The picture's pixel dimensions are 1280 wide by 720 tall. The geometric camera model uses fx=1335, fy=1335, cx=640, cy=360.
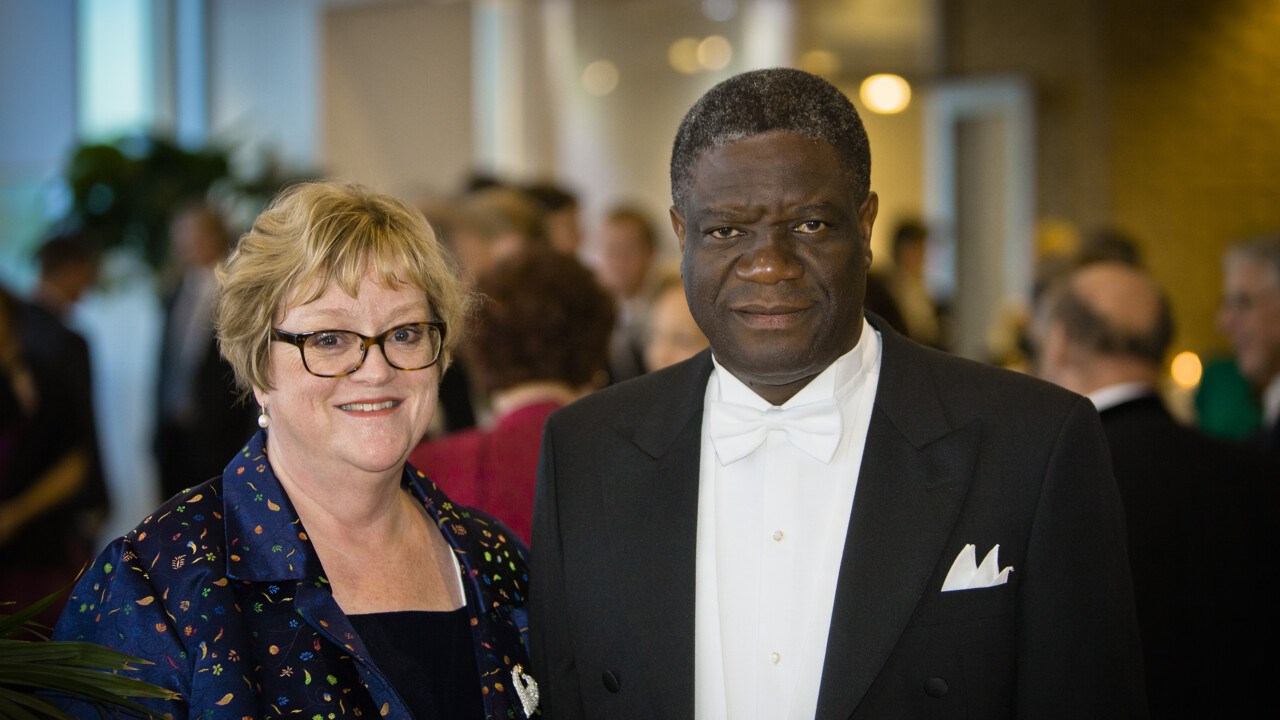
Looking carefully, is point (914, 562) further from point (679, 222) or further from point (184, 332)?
point (184, 332)

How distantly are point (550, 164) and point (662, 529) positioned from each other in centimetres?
854

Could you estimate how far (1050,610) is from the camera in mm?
1826

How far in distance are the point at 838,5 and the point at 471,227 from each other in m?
6.21

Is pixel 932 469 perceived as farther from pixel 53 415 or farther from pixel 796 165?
pixel 53 415

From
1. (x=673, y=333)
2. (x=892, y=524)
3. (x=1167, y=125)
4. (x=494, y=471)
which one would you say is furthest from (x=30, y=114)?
(x=892, y=524)

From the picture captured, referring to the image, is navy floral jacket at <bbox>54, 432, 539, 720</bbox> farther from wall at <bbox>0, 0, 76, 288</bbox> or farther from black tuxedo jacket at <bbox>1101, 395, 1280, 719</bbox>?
wall at <bbox>0, 0, 76, 288</bbox>

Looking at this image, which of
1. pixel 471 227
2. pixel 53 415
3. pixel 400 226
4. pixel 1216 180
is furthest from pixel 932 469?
pixel 1216 180

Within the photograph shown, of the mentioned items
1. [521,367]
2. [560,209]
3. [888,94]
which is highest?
[888,94]

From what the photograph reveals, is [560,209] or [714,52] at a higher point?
[714,52]

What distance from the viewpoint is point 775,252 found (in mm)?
1844

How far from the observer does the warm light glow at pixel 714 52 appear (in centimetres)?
1046

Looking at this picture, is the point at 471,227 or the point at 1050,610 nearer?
the point at 1050,610

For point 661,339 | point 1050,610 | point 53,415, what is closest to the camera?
point 1050,610

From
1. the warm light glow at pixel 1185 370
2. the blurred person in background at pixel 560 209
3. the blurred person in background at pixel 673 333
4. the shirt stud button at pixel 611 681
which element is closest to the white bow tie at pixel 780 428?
the shirt stud button at pixel 611 681
